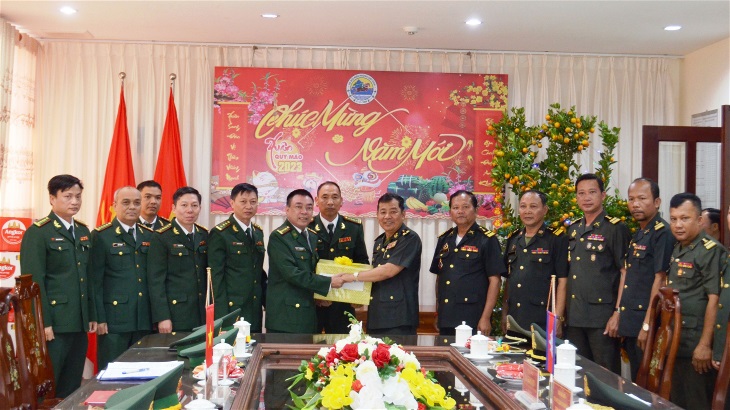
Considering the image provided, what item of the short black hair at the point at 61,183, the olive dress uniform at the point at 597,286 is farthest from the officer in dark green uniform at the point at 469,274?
the short black hair at the point at 61,183

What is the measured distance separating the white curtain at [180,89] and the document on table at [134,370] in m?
4.36

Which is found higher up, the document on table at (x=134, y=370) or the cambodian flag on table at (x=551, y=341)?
the cambodian flag on table at (x=551, y=341)

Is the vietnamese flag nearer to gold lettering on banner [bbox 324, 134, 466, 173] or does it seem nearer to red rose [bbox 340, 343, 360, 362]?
gold lettering on banner [bbox 324, 134, 466, 173]

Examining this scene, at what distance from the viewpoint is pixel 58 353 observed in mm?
4680

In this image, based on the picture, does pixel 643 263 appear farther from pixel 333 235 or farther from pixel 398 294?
pixel 333 235

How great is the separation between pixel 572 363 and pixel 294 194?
2770mm

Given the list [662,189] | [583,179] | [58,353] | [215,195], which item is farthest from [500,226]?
[58,353]

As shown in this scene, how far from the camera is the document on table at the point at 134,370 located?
278cm

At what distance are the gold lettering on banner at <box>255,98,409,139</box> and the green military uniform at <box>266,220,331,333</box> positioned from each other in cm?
255

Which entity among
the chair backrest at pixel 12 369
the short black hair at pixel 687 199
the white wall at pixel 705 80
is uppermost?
the white wall at pixel 705 80

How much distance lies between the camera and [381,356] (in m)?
2.24

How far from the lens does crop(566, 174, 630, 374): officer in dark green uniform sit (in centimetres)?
477

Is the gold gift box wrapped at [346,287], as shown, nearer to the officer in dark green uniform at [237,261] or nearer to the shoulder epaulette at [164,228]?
the officer in dark green uniform at [237,261]

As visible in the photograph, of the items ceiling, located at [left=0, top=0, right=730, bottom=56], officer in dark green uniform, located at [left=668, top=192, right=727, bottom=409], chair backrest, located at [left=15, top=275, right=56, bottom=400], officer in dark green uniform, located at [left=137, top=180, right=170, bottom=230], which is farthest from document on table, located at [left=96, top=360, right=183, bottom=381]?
ceiling, located at [left=0, top=0, right=730, bottom=56]
